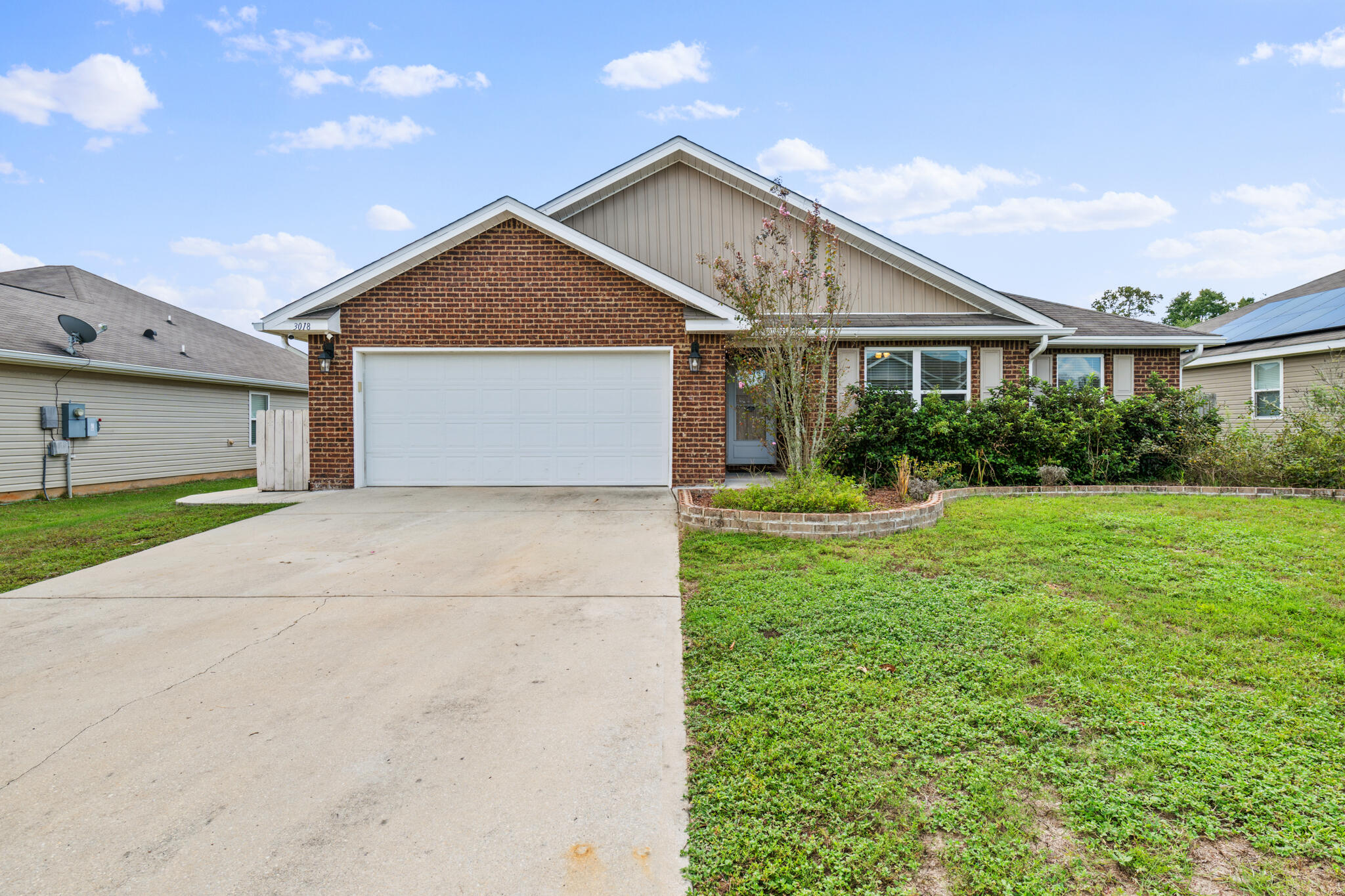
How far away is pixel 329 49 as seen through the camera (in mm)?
12711

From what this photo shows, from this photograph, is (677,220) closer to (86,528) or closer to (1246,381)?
(86,528)

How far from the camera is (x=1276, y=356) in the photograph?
13.8m

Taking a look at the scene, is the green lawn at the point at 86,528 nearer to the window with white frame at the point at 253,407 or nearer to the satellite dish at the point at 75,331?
the satellite dish at the point at 75,331

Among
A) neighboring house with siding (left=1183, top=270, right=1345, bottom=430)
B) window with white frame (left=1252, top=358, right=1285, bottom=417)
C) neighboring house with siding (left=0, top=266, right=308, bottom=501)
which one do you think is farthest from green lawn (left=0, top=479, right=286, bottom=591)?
window with white frame (left=1252, top=358, right=1285, bottom=417)

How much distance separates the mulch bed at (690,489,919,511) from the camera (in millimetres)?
7191

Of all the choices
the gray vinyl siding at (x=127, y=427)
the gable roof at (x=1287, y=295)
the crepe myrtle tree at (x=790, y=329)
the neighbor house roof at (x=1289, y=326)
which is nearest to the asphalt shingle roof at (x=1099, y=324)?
the neighbor house roof at (x=1289, y=326)

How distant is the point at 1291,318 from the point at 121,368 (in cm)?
2544

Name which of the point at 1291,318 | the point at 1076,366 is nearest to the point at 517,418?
the point at 1076,366

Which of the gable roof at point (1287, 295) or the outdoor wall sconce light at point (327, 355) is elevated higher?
the gable roof at point (1287, 295)

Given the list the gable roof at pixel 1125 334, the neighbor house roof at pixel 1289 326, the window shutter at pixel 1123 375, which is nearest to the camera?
the gable roof at pixel 1125 334

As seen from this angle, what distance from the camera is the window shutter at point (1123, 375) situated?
39.4 ft

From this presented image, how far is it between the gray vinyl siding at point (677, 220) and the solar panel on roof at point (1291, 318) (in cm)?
1242

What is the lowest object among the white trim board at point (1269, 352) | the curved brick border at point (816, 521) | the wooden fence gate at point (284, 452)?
the curved brick border at point (816, 521)

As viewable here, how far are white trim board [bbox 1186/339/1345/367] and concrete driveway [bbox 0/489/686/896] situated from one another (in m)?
15.0
